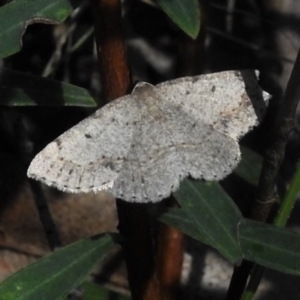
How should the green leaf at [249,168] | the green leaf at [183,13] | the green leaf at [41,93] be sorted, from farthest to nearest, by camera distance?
1. the green leaf at [249,168]
2. the green leaf at [41,93]
3. the green leaf at [183,13]

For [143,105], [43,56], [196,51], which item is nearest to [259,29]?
[196,51]

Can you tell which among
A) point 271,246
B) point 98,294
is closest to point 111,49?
point 271,246

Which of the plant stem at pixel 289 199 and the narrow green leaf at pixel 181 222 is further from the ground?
the plant stem at pixel 289 199

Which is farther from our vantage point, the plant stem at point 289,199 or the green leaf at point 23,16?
the plant stem at point 289,199

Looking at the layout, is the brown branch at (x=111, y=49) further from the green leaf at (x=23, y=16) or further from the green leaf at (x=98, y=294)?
the green leaf at (x=98, y=294)

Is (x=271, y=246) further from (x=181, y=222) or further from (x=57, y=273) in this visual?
(x=57, y=273)

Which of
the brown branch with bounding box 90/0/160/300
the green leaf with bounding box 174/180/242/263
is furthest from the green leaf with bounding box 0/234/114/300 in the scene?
the green leaf with bounding box 174/180/242/263

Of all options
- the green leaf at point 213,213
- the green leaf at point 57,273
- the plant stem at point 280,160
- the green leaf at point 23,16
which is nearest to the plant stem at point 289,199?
the plant stem at point 280,160
